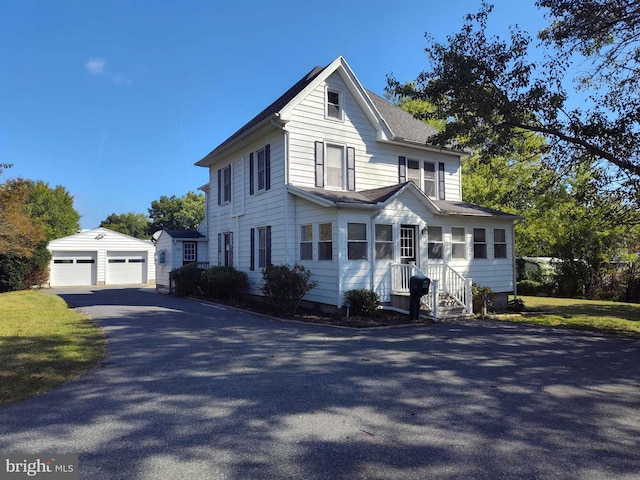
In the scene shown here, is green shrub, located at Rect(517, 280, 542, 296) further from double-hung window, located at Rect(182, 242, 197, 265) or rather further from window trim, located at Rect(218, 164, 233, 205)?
double-hung window, located at Rect(182, 242, 197, 265)

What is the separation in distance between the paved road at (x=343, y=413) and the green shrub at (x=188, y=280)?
393 inches

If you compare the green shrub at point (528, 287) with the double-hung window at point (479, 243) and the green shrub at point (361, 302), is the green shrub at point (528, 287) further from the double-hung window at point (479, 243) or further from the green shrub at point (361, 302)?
the green shrub at point (361, 302)

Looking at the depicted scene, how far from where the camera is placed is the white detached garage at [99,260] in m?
28.4

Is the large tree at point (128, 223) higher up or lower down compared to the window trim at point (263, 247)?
higher up

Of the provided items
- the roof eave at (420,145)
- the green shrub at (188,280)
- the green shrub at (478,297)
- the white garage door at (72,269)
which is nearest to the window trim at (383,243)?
the green shrub at (478,297)

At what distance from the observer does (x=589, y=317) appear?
498 inches

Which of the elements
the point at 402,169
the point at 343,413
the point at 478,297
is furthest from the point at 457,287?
the point at 343,413

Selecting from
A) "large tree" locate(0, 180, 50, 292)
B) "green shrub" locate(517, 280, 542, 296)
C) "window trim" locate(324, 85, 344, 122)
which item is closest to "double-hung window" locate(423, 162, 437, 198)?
"window trim" locate(324, 85, 344, 122)

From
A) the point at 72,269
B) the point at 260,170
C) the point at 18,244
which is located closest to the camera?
the point at 260,170

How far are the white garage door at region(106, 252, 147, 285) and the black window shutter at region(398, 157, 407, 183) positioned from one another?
22329mm

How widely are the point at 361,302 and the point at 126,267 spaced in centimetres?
2395

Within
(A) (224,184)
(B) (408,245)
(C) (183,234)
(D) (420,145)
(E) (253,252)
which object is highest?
(D) (420,145)

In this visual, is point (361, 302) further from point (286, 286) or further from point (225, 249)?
point (225, 249)

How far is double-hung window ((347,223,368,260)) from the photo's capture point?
12.2m
